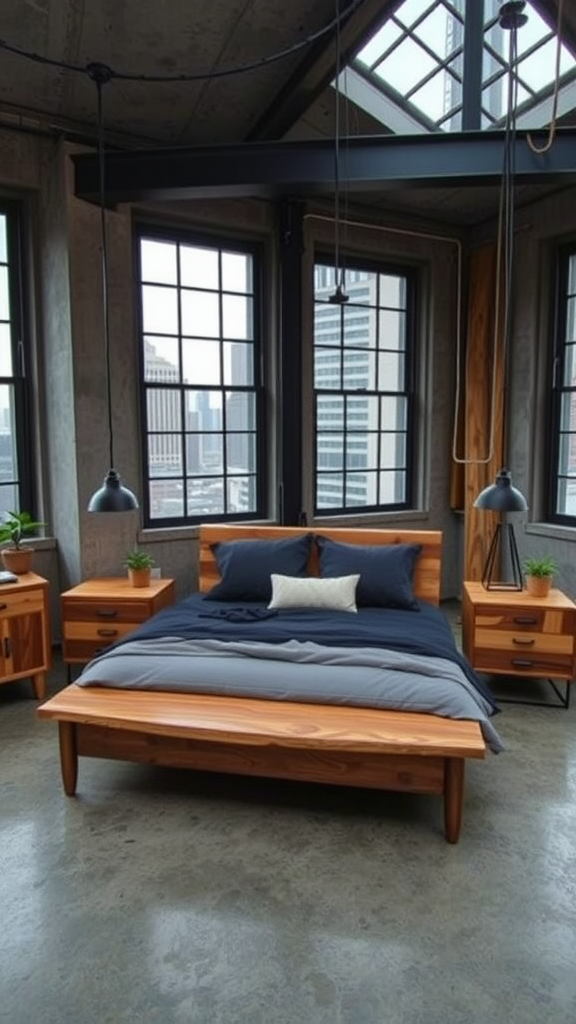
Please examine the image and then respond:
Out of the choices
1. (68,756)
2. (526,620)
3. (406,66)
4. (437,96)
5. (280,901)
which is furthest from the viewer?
(437,96)

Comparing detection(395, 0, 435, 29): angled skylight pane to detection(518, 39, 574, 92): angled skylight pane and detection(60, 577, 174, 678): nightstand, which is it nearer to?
detection(518, 39, 574, 92): angled skylight pane

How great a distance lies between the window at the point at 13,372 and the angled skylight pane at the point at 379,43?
240 centimetres

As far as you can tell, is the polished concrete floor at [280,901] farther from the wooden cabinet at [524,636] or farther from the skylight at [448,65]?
the skylight at [448,65]

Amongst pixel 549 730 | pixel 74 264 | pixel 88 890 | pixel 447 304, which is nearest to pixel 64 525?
pixel 74 264

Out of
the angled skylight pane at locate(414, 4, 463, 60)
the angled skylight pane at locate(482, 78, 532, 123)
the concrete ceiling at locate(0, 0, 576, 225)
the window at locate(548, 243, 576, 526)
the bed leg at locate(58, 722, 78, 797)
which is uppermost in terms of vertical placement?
the angled skylight pane at locate(414, 4, 463, 60)

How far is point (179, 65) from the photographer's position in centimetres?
345

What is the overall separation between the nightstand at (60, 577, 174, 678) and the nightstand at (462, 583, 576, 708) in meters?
1.88

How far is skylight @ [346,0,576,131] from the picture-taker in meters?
3.67

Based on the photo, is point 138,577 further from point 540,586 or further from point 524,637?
point 540,586

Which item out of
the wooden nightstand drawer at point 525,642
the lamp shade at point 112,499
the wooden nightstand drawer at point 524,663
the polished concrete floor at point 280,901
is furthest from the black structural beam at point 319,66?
the polished concrete floor at point 280,901

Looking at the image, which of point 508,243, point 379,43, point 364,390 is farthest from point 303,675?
point 379,43

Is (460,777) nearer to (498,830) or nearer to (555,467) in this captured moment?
(498,830)

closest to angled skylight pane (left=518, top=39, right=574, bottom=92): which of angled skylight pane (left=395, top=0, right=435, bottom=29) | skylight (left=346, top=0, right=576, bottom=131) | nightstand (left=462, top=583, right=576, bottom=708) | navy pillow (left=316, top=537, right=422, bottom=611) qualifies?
skylight (left=346, top=0, right=576, bottom=131)

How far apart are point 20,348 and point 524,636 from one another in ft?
11.8
